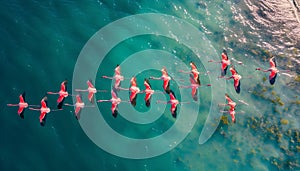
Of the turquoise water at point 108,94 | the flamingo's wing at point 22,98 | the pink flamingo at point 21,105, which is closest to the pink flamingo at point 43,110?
the pink flamingo at point 21,105

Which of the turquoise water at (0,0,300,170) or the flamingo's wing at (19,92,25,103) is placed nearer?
the flamingo's wing at (19,92,25,103)

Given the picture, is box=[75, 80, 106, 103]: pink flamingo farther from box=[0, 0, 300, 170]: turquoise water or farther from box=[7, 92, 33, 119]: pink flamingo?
box=[7, 92, 33, 119]: pink flamingo

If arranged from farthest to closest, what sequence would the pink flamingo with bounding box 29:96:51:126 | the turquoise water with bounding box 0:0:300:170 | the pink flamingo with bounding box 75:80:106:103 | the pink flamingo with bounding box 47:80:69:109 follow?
1. the turquoise water with bounding box 0:0:300:170
2. the pink flamingo with bounding box 75:80:106:103
3. the pink flamingo with bounding box 47:80:69:109
4. the pink flamingo with bounding box 29:96:51:126

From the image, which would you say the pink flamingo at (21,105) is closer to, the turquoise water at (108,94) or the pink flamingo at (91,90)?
the turquoise water at (108,94)

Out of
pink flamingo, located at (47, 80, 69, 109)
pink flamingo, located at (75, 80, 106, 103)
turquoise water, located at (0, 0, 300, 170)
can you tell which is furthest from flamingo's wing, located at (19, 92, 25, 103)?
pink flamingo, located at (75, 80, 106, 103)

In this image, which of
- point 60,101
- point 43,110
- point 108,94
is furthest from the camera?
point 108,94

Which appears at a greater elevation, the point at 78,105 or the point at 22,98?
the point at 22,98

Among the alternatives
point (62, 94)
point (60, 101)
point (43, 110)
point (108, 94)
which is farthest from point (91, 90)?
point (43, 110)

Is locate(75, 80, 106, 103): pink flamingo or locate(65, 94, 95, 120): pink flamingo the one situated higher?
locate(75, 80, 106, 103): pink flamingo

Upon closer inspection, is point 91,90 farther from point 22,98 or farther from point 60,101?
point 22,98
